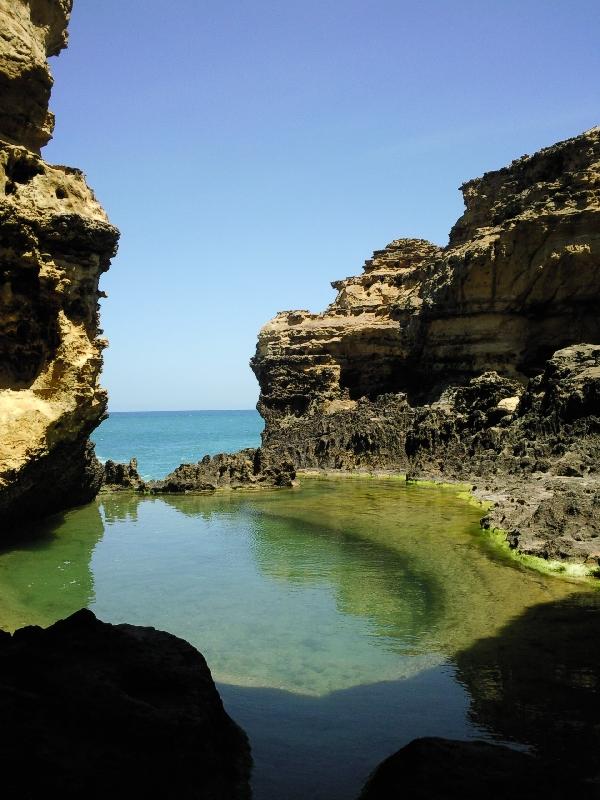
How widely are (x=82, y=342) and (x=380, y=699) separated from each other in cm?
1015

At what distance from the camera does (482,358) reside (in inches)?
1177

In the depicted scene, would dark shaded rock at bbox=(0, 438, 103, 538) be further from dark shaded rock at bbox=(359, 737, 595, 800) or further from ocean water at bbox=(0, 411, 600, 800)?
dark shaded rock at bbox=(359, 737, 595, 800)

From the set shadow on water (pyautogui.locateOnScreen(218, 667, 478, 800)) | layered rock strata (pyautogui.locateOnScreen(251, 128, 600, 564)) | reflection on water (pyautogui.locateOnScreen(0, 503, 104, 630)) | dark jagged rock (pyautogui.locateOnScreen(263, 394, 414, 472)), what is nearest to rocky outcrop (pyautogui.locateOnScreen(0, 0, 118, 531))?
reflection on water (pyautogui.locateOnScreen(0, 503, 104, 630))

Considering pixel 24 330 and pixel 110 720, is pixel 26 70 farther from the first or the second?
pixel 110 720

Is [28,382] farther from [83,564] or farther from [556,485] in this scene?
[556,485]

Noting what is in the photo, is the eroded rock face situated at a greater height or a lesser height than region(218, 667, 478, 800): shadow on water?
greater

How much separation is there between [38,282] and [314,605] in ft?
26.2

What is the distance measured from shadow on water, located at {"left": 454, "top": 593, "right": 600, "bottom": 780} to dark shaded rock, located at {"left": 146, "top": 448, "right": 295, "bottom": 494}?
1572 cm

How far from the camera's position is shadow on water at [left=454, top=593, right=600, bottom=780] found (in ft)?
15.2

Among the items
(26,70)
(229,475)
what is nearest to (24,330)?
(26,70)

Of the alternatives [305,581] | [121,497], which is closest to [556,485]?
[305,581]

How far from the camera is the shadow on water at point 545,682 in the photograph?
4645mm

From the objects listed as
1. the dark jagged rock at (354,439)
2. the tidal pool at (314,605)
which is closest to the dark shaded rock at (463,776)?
the tidal pool at (314,605)

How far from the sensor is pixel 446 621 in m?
7.80
